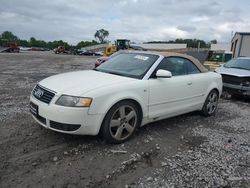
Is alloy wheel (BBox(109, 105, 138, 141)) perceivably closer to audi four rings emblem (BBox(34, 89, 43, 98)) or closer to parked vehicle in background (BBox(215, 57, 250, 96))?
audi four rings emblem (BBox(34, 89, 43, 98))

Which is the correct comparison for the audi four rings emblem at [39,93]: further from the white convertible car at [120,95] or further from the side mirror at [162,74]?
the side mirror at [162,74]

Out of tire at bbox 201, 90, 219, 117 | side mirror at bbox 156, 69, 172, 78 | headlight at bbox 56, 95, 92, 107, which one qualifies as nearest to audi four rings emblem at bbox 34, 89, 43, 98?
headlight at bbox 56, 95, 92, 107

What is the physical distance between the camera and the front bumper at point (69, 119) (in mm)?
3605

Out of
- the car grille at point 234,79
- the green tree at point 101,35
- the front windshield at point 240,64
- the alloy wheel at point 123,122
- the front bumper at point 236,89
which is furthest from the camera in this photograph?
the green tree at point 101,35

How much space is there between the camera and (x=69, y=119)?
3.62 metres

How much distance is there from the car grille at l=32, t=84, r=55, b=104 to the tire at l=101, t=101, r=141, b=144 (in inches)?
35.3

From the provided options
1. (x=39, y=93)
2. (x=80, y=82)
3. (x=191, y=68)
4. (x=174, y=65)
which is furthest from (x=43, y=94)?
(x=191, y=68)

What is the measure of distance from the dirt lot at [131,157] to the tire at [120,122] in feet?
0.48

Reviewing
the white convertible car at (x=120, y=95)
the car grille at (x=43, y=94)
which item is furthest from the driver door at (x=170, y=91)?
the car grille at (x=43, y=94)

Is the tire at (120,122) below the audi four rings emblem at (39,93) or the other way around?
below

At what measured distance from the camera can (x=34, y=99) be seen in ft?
13.5

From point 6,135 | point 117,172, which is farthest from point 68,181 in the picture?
point 6,135

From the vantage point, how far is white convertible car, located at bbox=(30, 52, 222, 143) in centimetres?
367

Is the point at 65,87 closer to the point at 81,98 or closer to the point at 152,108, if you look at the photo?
the point at 81,98
